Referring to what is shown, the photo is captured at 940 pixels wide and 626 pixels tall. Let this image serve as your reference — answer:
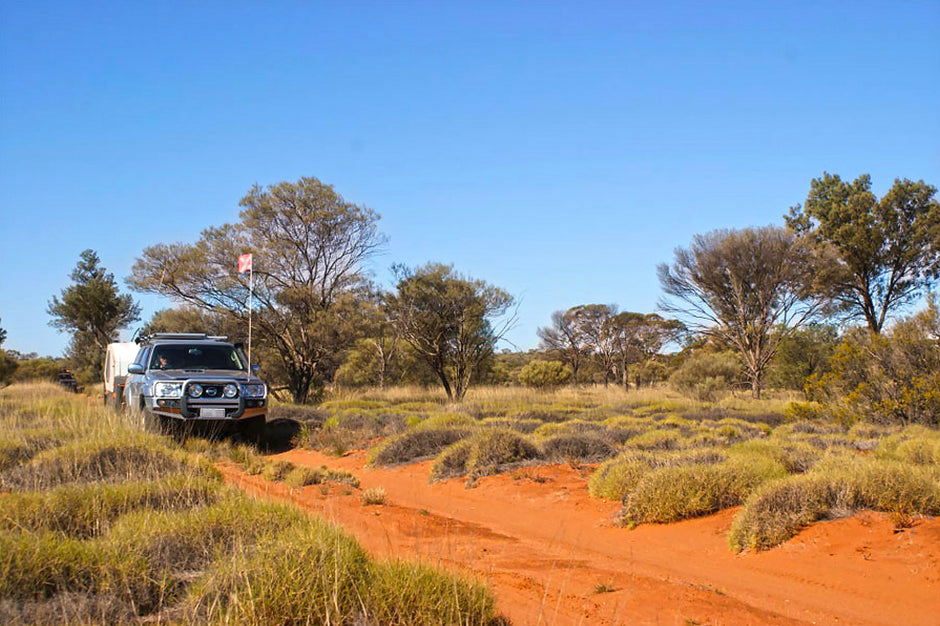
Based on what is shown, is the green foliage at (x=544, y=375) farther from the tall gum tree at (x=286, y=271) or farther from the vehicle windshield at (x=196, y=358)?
the vehicle windshield at (x=196, y=358)

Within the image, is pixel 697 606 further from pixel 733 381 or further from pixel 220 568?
pixel 733 381

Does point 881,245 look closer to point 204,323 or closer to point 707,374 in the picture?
point 707,374

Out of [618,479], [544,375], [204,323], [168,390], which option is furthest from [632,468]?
[544,375]

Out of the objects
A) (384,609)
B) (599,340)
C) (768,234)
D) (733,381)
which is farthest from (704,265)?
(384,609)

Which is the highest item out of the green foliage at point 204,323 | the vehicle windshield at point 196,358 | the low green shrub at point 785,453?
the green foliage at point 204,323

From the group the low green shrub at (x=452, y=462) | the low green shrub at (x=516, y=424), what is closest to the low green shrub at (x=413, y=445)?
the low green shrub at (x=452, y=462)

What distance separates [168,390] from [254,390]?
1566mm

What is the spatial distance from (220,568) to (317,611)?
2.36 feet

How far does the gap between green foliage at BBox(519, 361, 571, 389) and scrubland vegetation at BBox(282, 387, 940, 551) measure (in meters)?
18.5

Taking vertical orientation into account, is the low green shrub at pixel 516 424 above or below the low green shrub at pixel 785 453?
below

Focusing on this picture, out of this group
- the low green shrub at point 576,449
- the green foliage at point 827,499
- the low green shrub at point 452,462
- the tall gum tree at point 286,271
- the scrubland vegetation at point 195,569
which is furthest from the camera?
the tall gum tree at point 286,271

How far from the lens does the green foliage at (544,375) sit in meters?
38.8

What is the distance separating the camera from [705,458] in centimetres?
867

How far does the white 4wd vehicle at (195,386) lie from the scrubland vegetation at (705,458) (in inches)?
79.9
